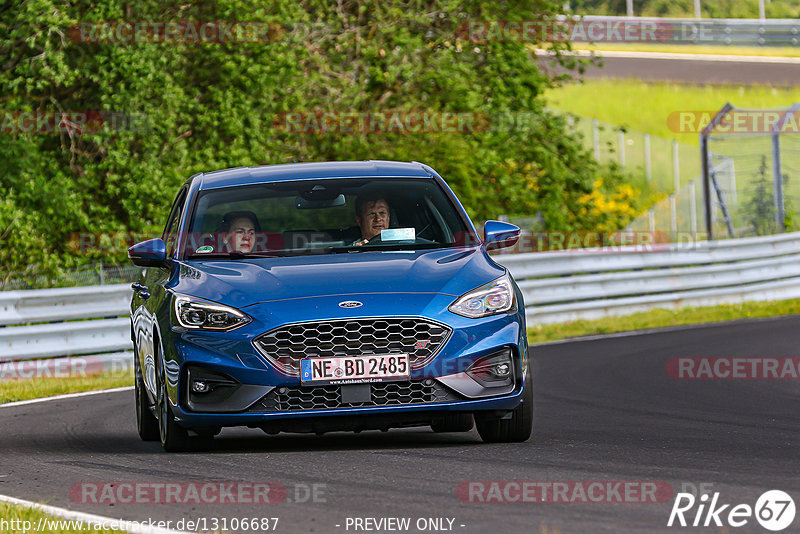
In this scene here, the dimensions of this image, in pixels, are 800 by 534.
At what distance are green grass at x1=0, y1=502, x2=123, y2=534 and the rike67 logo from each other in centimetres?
219

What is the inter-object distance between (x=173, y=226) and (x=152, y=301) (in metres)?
1.21

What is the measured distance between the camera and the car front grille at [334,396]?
7.98 metres

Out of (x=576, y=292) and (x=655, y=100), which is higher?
A: (x=576, y=292)

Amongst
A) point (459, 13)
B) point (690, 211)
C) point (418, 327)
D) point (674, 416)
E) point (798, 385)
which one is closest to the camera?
point (418, 327)

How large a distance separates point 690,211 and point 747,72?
2201 cm

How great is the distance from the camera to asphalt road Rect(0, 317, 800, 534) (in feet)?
20.1

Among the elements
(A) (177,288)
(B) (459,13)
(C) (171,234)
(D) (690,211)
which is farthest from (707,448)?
(D) (690,211)

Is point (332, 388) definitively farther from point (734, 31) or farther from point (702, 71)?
point (734, 31)

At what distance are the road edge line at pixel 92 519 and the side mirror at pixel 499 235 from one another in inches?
133

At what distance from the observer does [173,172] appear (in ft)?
72.2

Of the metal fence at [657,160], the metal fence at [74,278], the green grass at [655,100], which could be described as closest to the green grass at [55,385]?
the metal fence at [74,278]

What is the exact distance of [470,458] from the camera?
25.5 ft

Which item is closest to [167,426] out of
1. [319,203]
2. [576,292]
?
[319,203]

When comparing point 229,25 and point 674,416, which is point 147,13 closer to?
point 229,25
